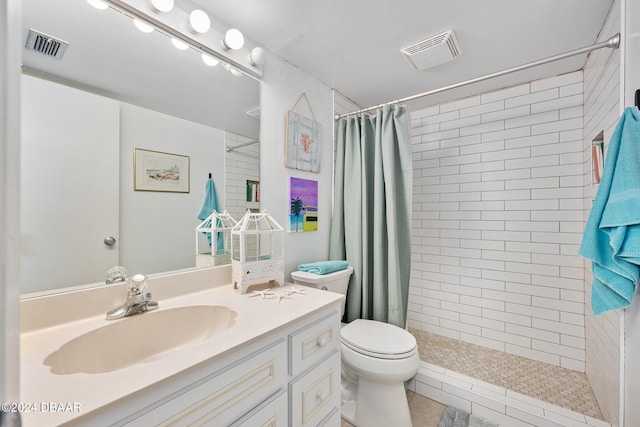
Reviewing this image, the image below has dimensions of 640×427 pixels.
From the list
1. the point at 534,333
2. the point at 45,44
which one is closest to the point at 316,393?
the point at 45,44

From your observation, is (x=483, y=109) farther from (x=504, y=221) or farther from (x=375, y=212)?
(x=375, y=212)

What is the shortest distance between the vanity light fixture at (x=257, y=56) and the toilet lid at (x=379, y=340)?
5.56ft

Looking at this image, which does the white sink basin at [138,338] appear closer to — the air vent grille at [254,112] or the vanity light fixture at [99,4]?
the air vent grille at [254,112]

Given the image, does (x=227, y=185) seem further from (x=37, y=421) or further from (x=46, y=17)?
(x=37, y=421)

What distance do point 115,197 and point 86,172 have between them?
0.13 m

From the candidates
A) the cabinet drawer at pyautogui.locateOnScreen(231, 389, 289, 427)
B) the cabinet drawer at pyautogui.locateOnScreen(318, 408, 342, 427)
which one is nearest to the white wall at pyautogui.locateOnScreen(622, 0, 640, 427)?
the cabinet drawer at pyautogui.locateOnScreen(318, 408, 342, 427)

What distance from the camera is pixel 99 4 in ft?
3.41

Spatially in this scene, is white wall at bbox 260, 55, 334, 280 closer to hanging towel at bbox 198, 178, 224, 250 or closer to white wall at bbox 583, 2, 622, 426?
hanging towel at bbox 198, 178, 224, 250

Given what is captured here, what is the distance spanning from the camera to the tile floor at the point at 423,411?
1598 mm

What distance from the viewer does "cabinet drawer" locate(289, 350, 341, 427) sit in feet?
3.22

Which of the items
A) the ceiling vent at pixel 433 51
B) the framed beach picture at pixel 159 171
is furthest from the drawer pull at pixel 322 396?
the ceiling vent at pixel 433 51

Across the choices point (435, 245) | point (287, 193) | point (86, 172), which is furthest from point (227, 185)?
point (435, 245)

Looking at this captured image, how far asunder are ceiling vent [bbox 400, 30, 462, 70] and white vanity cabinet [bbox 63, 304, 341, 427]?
5.25ft

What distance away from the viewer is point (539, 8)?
4.41ft
